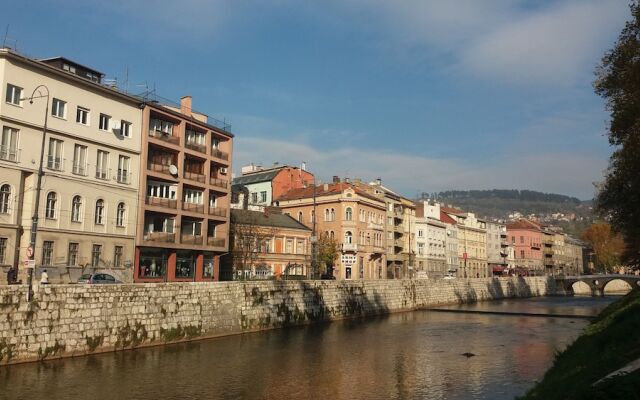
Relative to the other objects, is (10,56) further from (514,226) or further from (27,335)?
(514,226)

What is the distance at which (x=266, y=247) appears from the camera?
7156cm

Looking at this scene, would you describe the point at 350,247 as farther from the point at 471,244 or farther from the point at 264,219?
the point at 471,244

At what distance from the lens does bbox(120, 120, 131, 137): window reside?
169 ft

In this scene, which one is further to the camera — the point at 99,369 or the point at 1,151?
the point at 1,151

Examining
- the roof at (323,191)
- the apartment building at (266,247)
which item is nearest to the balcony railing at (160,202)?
the apartment building at (266,247)

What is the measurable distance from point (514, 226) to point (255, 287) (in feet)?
487

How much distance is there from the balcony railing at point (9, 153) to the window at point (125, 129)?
10889mm

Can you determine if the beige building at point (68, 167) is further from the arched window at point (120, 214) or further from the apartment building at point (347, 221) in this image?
the apartment building at point (347, 221)

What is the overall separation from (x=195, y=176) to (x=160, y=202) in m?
5.81

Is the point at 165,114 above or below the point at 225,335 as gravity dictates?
above

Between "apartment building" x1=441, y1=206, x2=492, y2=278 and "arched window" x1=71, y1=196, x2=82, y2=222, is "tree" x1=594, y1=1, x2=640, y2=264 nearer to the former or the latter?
"arched window" x1=71, y1=196, x2=82, y2=222

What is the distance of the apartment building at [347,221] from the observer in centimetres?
8312

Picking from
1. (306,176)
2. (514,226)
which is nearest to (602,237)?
(514,226)

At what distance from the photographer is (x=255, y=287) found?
44656mm
